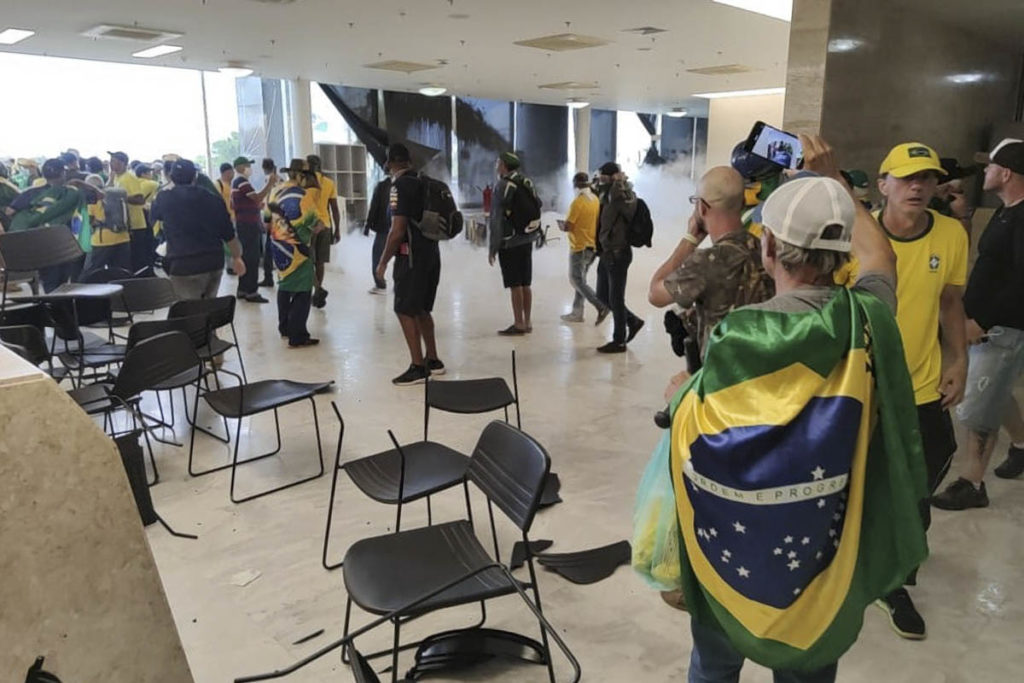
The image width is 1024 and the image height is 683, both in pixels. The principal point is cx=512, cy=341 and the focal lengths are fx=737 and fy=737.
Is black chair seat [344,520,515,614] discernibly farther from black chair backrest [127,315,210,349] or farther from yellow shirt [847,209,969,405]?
black chair backrest [127,315,210,349]

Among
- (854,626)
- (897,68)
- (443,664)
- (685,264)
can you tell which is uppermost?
(897,68)

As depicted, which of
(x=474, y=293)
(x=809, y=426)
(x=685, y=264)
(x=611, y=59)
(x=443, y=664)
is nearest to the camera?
(x=809, y=426)

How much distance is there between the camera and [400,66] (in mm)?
10531

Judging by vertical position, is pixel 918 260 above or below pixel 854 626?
above

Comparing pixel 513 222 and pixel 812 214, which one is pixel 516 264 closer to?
pixel 513 222

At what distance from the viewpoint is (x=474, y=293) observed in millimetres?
8203

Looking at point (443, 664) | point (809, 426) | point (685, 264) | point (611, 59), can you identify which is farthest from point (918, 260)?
point (611, 59)

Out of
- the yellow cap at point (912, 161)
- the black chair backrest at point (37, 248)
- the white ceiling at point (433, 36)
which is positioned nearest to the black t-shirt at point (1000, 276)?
the yellow cap at point (912, 161)

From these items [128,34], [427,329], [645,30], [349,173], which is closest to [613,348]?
[427,329]

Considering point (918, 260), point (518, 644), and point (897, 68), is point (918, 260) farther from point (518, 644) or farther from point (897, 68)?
point (897, 68)

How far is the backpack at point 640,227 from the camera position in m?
5.76

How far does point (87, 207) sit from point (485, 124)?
1086 centimetres

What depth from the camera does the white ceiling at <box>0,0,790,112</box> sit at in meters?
6.45

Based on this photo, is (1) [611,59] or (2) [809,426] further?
(1) [611,59]
